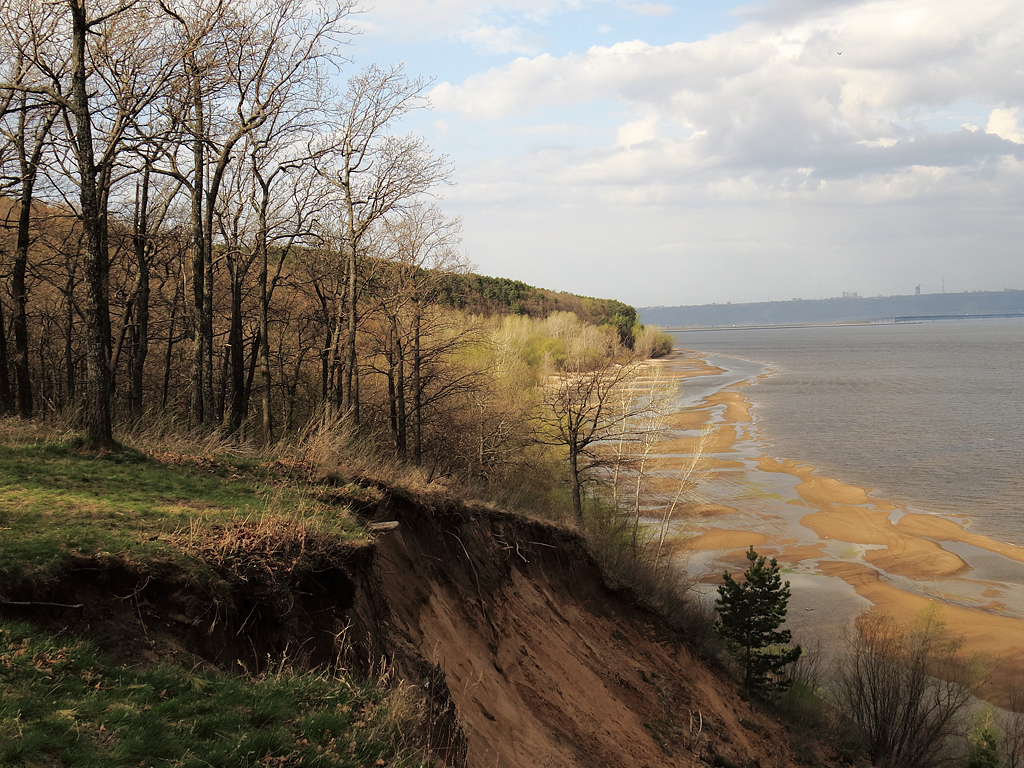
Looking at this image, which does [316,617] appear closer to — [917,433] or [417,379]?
[417,379]

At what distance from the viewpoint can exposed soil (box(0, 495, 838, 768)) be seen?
237 inches

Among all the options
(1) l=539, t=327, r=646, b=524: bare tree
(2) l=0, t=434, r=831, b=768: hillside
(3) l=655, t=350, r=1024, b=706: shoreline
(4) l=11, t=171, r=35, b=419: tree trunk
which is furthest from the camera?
(1) l=539, t=327, r=646, b=524: bare tree

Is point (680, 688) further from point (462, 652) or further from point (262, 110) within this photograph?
point (262, 110)

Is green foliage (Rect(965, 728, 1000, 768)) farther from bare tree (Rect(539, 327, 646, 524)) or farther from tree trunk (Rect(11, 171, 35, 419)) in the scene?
tree trunk (Rect(11, 171, 35, 419))

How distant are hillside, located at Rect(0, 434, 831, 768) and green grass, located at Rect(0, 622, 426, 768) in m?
0.02

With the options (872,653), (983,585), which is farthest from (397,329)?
(983,585)

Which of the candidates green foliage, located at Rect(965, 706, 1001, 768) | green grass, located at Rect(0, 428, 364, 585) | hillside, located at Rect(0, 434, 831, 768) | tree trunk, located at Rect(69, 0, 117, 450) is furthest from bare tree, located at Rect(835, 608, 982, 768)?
tree trunk, located at Rect(69, 0, 117, 450)

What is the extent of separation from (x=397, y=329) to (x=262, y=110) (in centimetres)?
1003

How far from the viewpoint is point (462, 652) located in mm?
9617

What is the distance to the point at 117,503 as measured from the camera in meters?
7.54

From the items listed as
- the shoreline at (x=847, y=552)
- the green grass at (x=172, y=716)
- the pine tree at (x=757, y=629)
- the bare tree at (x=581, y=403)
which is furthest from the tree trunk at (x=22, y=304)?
the shoreline at (x=847, y=552)

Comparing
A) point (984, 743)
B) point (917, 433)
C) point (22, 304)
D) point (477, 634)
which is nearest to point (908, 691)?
point (984, 743)

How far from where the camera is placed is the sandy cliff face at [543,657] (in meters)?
8.90

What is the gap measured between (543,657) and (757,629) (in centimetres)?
898
